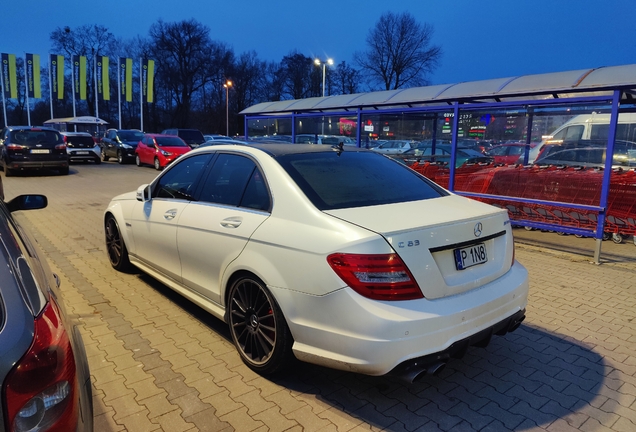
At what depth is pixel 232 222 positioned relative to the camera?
351 cm

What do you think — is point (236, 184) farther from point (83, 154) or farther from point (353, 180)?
point (83, 154)

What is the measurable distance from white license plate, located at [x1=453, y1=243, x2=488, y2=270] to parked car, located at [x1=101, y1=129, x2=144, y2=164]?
2341 centimetres

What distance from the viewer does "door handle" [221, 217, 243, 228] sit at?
345 centimetres

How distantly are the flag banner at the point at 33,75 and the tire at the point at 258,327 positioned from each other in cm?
5179

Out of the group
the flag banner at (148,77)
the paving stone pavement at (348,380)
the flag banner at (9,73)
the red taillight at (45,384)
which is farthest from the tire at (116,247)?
the flag banner at (9,73)

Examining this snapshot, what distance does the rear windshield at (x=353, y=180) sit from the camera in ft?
10.7

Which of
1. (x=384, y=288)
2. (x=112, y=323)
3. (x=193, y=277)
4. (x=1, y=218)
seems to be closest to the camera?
(x=1, y=218)

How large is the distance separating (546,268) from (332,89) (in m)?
57.8

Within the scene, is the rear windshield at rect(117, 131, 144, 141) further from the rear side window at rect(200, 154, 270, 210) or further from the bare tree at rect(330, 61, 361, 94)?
the bare tree at rect(330, 61, 361, 94)

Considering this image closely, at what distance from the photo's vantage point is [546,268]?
634 centimetres

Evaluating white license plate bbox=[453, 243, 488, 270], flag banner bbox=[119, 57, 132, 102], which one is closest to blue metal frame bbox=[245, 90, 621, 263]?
white license plate bbox=[453, 243, 488, 270]

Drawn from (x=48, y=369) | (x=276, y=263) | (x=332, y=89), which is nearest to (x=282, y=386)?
(x=276, y=263)

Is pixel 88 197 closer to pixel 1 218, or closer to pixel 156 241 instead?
pixel 156 241

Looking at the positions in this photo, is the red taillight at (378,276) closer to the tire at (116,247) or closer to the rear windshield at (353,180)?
the rear windshield at (353,180)
